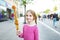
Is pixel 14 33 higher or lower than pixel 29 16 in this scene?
lower

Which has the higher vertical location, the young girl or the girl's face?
the girl's face

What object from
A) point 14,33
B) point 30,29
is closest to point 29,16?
point 30,29

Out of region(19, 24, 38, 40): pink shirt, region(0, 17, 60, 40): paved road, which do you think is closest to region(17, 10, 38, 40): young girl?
region(19, 24, 38, 40): pink shirt

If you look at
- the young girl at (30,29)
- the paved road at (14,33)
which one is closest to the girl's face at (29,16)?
the young girl at (30,29)

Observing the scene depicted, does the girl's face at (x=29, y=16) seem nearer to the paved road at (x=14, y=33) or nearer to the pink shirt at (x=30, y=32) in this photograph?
the pink shirt at (x=30, y=32)

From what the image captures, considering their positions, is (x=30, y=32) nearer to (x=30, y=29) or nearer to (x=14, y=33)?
(x=30, y=29)

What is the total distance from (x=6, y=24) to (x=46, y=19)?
14.5 inches

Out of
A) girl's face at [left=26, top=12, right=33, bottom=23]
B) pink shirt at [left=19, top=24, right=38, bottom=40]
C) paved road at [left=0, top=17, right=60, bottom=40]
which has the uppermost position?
girl's face at [left=26, top=12, right=33, bottom=23]

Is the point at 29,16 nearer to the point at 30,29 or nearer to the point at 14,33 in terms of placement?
the point at 30,29

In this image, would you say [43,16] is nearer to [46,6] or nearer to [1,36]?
[46,6]

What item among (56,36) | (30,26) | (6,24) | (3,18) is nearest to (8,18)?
(3,18)

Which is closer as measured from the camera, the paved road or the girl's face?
the girl's face

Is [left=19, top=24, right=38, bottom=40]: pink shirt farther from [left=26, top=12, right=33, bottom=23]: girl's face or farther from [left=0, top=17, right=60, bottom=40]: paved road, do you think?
[left=0, top=17, right=60, bottom=40]: paved road

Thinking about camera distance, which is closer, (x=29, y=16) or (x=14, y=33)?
(x=29, y=16)
